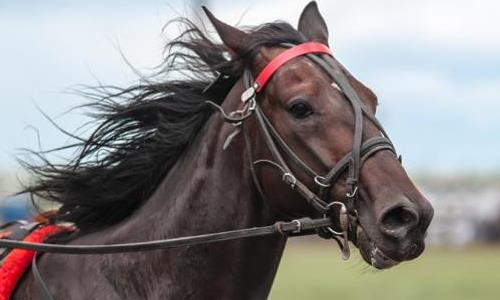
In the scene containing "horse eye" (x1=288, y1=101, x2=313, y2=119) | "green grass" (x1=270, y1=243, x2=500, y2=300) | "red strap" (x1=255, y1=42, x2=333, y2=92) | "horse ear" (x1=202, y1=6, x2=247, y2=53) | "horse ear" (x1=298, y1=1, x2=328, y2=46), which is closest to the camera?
"horse eye" (x1=288, y1=101, x2=313, y2=119)

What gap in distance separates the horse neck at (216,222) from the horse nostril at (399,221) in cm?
86

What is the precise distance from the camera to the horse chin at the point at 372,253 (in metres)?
5.26

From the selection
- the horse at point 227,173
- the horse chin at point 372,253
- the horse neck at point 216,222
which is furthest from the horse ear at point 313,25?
the horse chin at point 372,253

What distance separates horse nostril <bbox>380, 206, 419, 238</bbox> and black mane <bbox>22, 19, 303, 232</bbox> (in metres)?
1.43

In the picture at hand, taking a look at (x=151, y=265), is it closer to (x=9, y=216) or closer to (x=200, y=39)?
(x=200, y=39)

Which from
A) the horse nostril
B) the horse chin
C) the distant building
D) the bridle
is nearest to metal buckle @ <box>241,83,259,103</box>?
the bridle

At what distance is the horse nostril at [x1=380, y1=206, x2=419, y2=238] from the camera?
514cm

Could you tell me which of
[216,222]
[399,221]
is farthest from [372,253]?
[216,222]

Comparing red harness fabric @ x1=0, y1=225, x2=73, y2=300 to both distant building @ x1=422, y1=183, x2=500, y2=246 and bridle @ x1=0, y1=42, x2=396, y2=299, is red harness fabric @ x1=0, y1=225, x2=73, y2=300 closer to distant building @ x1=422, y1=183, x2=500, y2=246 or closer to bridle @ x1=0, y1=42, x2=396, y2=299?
bridle @ x1=0, y1=42, x2=396, y2=299

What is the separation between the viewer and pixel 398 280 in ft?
88.9

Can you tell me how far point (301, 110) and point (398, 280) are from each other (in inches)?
868

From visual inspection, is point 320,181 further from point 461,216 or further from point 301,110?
point 461,216

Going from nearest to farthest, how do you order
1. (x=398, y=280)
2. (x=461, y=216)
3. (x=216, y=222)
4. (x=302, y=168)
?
(x=302, y=168) → (x=216, y=222) → (x=398, y=280) → (x=461, y=216)

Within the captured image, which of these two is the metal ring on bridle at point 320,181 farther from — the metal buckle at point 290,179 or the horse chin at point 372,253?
the horse chin at point 372,253
